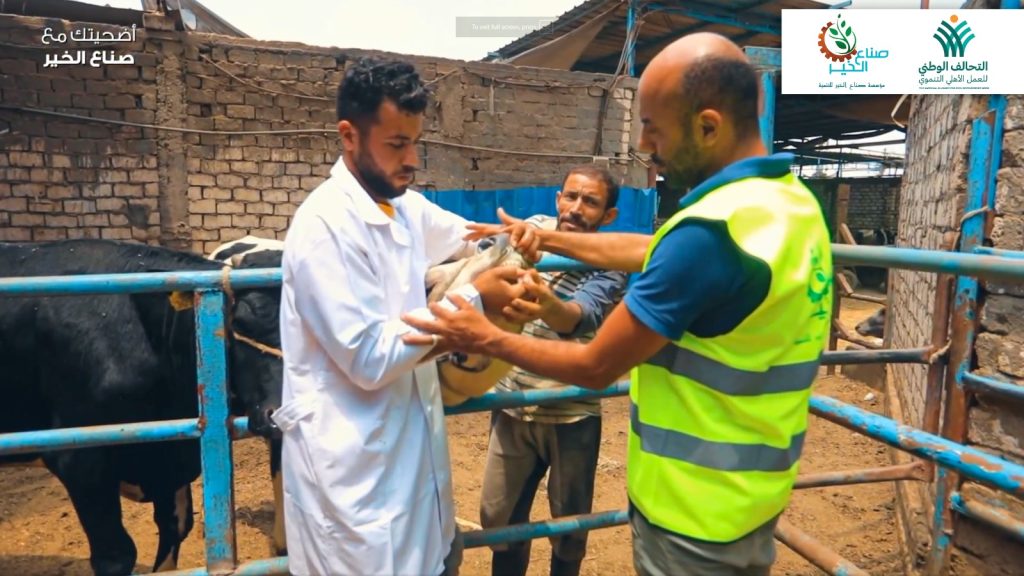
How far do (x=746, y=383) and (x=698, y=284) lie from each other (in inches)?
8.1

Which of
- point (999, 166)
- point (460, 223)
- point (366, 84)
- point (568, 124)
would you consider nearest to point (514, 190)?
point (568, 124)

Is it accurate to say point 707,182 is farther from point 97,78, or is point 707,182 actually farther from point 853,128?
point 853,128

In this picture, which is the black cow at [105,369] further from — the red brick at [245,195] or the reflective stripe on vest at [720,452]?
the red brick at [245,195]

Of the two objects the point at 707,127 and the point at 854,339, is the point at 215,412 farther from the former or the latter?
the point at 854,339

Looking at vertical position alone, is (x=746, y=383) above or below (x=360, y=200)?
below

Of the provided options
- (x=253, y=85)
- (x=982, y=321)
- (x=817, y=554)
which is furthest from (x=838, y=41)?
(x=817, y=554)

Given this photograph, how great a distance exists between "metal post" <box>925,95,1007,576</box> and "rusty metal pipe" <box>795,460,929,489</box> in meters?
0.12

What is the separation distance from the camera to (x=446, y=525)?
1.54 metres

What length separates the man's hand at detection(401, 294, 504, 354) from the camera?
1316 millimetres

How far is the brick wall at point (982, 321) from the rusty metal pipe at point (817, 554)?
4.19 ft

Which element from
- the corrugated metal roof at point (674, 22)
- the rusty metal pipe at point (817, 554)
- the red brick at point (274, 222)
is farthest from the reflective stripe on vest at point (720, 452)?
the corrugated metal roof at point (674, 22)

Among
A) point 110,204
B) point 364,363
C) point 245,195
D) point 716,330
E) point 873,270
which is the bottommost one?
point 873,270

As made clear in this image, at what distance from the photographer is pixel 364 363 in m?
1.29

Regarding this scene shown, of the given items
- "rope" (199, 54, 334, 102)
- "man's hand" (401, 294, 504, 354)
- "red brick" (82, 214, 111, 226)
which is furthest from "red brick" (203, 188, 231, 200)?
"man's hand" (401, 294, 504, 354)
